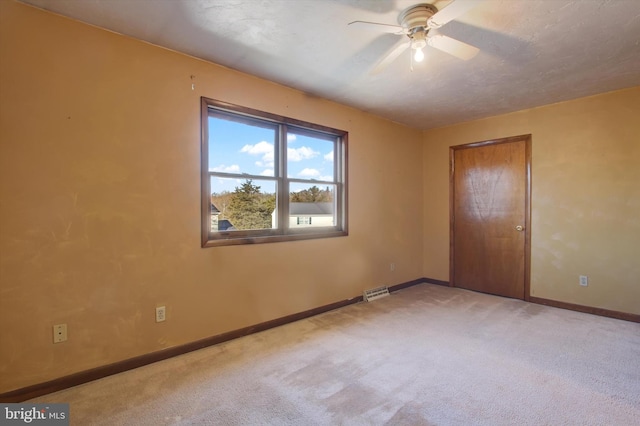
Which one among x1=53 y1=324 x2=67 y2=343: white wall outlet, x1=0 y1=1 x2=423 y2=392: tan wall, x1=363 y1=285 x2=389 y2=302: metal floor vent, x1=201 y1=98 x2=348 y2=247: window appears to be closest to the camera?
x1=0 y1=1 x2=423 y2=392: tan wall

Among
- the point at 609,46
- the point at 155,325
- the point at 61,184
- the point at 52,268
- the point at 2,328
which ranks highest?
the point at 609,46

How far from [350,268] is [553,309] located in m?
2.46

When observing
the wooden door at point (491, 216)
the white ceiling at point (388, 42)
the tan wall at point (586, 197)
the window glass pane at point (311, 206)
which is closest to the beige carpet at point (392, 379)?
the tan wall at point (586, 197)

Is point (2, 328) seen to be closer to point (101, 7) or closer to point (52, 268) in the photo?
point (52, 268)

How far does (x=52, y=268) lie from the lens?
1.97m

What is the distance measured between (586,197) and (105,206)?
4.84 m

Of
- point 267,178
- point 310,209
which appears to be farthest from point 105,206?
point 310,209

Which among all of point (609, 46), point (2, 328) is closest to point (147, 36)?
point (2, 328)

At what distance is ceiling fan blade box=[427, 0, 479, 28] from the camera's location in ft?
5.17

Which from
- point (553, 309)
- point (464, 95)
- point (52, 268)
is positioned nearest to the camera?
point (52, 268)

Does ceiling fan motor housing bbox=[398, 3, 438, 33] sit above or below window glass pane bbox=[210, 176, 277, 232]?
above

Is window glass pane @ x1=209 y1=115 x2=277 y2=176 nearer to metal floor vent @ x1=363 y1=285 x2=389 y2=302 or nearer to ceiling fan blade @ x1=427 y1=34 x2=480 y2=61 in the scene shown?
ceiling fan blade @ x1=427 y1=34 x2=480 y2=61

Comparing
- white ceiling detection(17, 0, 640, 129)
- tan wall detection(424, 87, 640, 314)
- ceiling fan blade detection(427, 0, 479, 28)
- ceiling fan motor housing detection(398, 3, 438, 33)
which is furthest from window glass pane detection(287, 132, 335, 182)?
tan wall detection(424, 87, 640, 314)

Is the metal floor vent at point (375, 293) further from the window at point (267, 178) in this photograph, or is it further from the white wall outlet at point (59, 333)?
the white wall outlet at point (59, 333)
